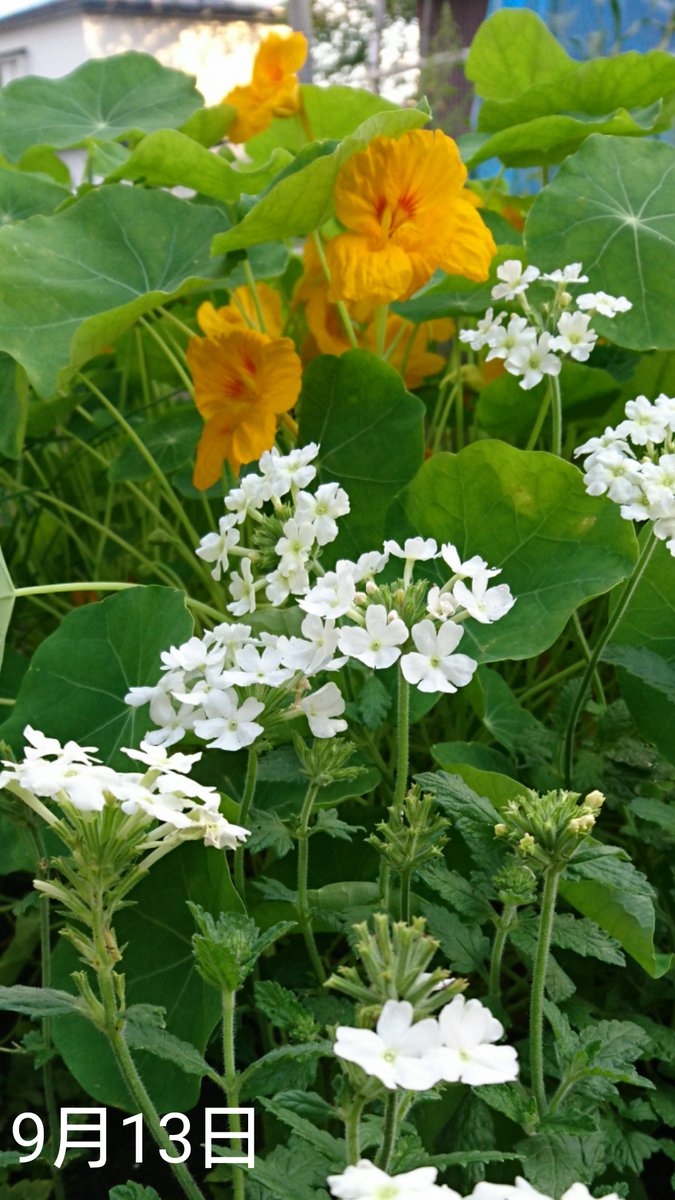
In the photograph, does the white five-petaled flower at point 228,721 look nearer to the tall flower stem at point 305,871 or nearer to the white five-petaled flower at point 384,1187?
the tall flower stem at point 305,871

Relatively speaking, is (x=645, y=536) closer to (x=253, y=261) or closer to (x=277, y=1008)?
(x=277, y=1008)

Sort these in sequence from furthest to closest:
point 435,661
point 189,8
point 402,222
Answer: point 189,8 < point 402,222 < point 435,661

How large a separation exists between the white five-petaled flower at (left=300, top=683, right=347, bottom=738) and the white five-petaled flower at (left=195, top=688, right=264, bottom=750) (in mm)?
29

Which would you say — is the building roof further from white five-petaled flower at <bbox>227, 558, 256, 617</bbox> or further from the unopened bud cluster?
the unopened bud cluster

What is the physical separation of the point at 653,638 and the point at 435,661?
365 mm

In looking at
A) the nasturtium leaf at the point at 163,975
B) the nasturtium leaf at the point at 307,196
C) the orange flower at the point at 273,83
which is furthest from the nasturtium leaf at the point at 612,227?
the nasturtium leaf at the point at 163,975

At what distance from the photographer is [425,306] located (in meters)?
1.04

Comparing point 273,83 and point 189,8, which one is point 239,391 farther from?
point 189,8

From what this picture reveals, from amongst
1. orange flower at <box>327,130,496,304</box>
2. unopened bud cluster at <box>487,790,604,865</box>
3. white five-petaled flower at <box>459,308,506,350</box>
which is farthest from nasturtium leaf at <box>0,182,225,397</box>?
unopened bud cluster at <box>487,790,604,865</box>

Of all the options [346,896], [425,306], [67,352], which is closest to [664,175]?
[425,306]

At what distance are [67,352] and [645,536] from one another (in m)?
0.56

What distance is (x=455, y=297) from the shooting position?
1.07 metres

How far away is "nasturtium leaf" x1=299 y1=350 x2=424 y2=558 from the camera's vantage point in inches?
35.2

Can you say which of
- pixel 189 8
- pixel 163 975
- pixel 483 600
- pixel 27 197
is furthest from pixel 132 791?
pixel 189 8
